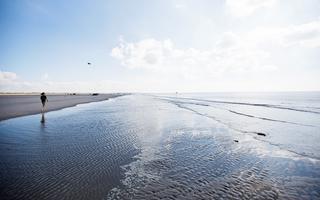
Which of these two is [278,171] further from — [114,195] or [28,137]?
[28,137]

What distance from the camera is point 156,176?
271 inches

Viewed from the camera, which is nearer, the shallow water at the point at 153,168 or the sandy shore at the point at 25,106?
the shallow water at the point at 153,168

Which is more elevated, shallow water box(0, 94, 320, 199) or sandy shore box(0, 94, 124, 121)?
shallow water box(0, 94, 320, 199)

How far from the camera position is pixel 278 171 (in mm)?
7871

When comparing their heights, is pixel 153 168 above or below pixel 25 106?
above

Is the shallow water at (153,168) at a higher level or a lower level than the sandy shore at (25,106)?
higher

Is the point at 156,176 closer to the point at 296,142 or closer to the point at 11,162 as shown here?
the point at 11,162

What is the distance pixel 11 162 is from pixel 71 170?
9.50 feet

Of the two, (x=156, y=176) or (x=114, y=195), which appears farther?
(x=156, y=176)

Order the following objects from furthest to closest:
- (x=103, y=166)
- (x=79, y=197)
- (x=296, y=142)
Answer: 1. (x=296, y=142)
2. (x=103, y=166)
3. (x=79, y=197)

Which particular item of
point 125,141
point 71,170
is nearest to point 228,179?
point 71,170

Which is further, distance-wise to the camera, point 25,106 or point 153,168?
point 25,106

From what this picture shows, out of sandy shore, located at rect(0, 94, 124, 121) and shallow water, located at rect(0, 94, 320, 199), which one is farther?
sandy shore, located at rect(0, 94, 124, 121)

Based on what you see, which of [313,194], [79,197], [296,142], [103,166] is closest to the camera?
[79,197]
